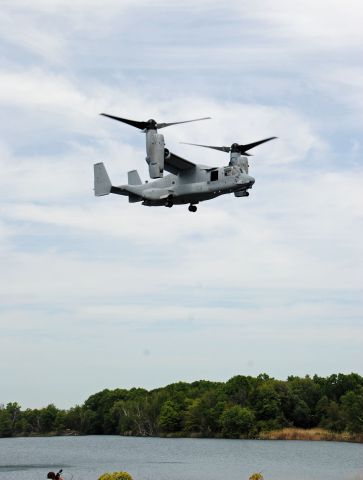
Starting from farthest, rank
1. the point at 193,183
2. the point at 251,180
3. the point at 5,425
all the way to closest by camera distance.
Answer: the point at 5,425 < the point at 193,183 < the point at 251,180

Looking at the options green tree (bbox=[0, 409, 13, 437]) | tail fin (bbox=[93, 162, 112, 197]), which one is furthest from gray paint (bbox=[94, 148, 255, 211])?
green tree (bbox=[0, 409, 13, 437])

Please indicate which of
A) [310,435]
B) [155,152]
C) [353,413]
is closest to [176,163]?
[155,152]

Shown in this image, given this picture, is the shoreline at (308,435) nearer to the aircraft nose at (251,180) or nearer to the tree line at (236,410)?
the tree line at (236,410)

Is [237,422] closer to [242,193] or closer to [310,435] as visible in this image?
[310,435]

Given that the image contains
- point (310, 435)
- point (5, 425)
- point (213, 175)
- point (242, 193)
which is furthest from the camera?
point (5, 425)

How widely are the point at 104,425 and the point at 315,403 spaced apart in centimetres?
5409

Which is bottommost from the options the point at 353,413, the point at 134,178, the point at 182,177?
the point at 353,413

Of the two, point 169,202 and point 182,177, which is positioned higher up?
point 182,177

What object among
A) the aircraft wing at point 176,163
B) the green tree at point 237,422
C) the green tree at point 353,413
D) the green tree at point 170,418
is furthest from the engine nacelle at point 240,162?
the green tree at point 170,418

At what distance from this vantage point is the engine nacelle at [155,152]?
5628cm

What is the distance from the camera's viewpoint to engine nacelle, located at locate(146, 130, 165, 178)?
5628 cm

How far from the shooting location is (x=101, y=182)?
69062 millimetres

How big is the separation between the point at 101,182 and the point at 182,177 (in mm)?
10528

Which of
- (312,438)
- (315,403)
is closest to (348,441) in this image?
(312,438)
